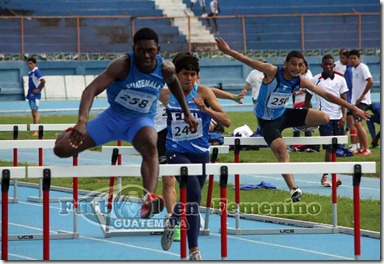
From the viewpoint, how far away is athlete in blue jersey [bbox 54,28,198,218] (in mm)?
8055

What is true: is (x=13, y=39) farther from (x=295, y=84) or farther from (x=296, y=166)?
(x=296, y=166)

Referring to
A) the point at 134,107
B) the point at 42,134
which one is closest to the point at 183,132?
the point at 134,107

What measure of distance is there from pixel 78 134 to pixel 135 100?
28.6 inches

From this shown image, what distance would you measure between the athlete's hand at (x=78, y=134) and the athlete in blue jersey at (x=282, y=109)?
12.9ft

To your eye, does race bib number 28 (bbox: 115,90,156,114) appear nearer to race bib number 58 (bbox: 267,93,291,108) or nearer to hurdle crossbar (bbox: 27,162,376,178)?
hurdle crossbar (bbox: 27,162,376,178)

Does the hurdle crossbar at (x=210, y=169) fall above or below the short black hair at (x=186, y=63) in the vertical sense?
below

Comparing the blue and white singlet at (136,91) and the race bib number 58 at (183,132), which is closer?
the blue and white singlet at (136,91)

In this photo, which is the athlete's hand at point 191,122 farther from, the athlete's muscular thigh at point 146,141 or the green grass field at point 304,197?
the green grass field at point 304,197

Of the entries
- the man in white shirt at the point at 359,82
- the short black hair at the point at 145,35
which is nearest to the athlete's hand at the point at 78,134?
the short black hair at the point at 145,35

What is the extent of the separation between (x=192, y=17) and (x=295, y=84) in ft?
85.3

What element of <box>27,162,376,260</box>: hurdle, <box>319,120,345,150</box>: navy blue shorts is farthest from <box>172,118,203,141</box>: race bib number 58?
A: <box>319,120,345,150</box>: navy blue shorts

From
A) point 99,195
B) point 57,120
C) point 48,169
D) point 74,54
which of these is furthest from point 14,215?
point 74,54

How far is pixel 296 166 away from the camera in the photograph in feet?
25.5

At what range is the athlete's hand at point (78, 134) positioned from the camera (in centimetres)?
793
